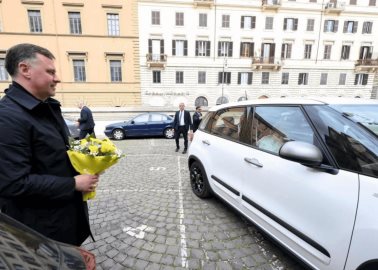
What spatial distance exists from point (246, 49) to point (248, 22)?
3.54m

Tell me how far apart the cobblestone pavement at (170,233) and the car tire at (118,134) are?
667 centimetres

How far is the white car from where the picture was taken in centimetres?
148

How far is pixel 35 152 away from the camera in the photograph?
1441mm

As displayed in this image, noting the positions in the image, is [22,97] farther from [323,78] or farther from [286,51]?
[323,78]

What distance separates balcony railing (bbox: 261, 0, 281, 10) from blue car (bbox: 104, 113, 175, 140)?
2702 cm

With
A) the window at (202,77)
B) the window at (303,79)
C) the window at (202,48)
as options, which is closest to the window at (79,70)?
the window at (202,77)

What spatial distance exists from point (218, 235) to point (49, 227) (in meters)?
1.98

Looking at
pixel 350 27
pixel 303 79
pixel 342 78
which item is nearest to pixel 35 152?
pixel 303 79

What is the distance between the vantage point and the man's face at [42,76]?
4.83 ft

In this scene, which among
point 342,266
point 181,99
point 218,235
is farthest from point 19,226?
point 181,99

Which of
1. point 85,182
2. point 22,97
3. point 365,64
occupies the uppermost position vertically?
point 365,64

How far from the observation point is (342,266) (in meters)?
1.55

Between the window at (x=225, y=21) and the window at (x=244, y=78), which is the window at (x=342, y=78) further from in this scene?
the window at (x=225, y=21)

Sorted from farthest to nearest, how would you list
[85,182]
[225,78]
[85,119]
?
[225,78] → [85,119] → [85,182]
